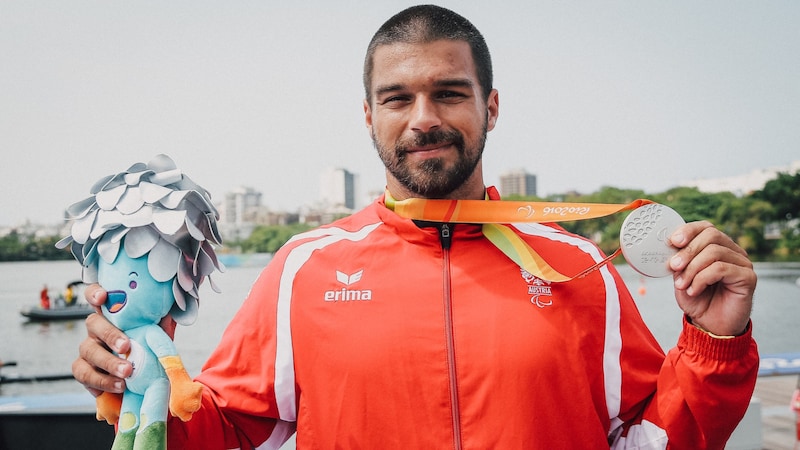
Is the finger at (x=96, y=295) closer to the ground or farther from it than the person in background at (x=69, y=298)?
farther from it

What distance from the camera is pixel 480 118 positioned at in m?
1.67

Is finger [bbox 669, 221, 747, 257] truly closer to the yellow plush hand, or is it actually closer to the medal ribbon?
the medal ribbon

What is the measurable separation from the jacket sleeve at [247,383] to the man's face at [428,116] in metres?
0.47

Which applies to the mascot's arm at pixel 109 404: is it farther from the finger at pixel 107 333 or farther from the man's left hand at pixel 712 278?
the man's left hand at pixel 712 278

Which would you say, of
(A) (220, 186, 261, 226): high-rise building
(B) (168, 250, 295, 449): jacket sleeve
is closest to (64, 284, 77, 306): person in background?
(A) (220, 186, 261, 226): high-rise building

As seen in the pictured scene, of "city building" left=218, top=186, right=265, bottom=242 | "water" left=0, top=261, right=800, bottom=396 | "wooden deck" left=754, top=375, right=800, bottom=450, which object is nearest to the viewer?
"wooden deck" left=754, top=375, right=800, bottom=450

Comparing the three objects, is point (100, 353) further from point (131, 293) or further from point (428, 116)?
point (428, 116)

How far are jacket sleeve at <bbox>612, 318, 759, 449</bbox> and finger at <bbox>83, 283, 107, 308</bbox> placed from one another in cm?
131

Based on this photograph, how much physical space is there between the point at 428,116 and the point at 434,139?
62 millimetres

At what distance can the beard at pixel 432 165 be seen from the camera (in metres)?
1.60

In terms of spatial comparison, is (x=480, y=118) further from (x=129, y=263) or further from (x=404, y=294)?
(x=129, y=263)

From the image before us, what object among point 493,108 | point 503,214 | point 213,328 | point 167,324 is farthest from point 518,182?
point 167,324

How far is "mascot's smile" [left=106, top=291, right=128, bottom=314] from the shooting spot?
1.32m

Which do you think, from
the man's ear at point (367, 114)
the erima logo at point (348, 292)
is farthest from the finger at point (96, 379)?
the man's ear at point (367, 114)
